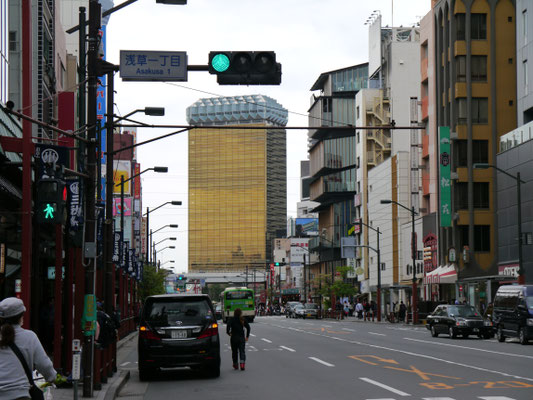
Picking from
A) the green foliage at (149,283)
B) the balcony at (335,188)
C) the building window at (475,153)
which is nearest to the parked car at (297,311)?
the green foliage at (149,283)

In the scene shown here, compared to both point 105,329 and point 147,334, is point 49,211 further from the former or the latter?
point 147,334

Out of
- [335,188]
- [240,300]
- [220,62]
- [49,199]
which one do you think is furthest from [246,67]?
[335,188]

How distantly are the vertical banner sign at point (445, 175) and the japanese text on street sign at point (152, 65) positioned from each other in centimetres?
5642

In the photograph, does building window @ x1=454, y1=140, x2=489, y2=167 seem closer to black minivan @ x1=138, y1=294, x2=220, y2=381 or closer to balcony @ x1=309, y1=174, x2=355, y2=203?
black minivan @ x1=138, y1=294, x2=220, y2=381

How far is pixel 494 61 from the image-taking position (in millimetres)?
71625

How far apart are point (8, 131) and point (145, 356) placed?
26.5 feet

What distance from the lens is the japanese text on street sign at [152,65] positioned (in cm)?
1616

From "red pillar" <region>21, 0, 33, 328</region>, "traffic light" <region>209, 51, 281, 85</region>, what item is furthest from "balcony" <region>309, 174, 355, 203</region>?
"traffic light" <region>209, 51, 281, 85</region>

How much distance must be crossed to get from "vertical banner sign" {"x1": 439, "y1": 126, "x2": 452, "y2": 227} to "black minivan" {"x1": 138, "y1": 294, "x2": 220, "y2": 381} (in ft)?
Answer: 170

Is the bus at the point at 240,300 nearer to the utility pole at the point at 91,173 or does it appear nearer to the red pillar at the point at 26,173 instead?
the red pillar at the point at 26,173

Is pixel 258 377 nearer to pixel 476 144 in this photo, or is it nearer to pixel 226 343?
pixel 226 343

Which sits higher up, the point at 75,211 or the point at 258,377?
the point at 75,211

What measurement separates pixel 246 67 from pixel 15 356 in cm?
824

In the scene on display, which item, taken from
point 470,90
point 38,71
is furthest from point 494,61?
point 38,71
